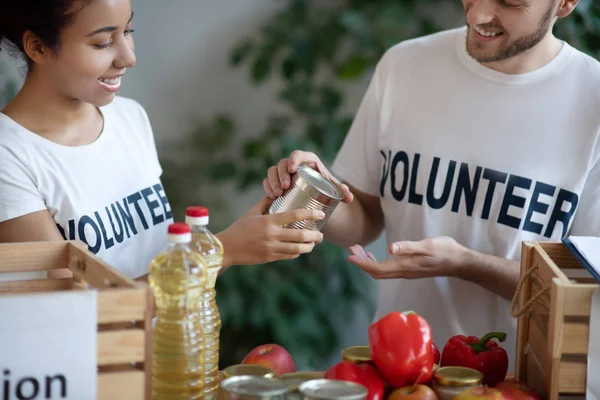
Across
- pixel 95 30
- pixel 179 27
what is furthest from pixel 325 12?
pixel 95 30

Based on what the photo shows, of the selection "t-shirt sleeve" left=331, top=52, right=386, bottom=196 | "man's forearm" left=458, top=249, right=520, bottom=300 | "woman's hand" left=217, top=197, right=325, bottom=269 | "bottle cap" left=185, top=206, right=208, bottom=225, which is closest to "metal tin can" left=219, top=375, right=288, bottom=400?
"bottle cap" left=185, top=206, right=208, bottom=225

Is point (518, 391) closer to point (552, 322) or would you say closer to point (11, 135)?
point (552, 322)

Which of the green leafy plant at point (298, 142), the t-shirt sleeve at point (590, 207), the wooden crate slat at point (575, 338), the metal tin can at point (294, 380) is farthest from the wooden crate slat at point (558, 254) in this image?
the green leafy plant at point (298, 142)

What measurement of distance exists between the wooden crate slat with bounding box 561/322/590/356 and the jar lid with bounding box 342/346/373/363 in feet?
1.00

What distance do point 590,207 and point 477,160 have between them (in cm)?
27

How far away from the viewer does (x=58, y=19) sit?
4.70 ft

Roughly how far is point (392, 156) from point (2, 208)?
90 centimetres

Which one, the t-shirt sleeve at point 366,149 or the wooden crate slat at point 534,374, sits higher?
the t-shirt sleeve at point 366,149

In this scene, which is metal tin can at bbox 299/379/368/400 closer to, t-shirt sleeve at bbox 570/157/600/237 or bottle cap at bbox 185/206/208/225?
bottle cap at bbox 185/206/208/225

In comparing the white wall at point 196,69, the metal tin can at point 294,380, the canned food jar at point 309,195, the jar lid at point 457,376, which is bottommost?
the metal tin can at point 294,380

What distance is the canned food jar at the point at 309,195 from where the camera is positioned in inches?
52.0

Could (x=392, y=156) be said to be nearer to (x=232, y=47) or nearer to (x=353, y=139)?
(x=353, y=139)

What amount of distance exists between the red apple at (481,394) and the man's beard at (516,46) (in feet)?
2.76

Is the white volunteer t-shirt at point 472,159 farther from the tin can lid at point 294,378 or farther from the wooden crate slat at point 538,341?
the tin can lid at point 294,378
